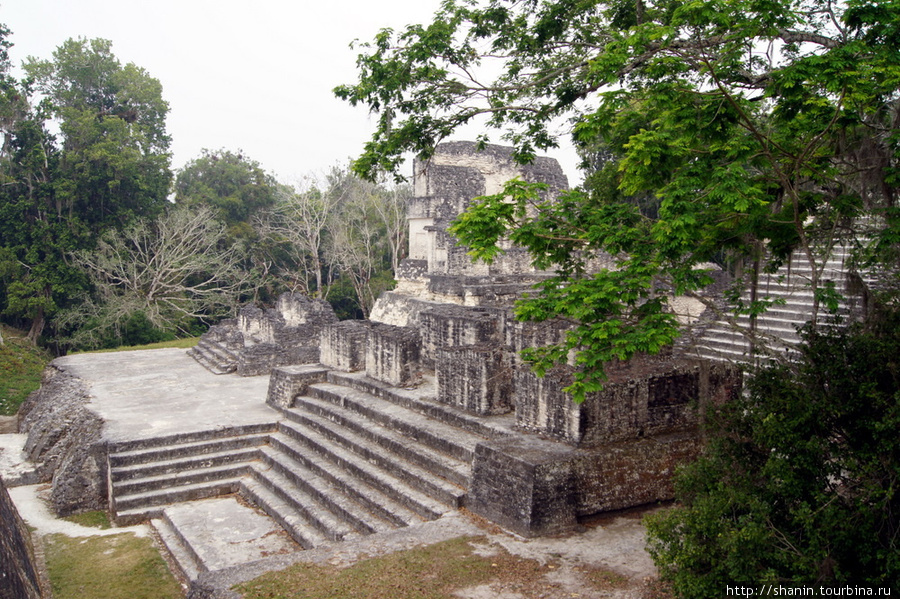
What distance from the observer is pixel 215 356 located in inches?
539

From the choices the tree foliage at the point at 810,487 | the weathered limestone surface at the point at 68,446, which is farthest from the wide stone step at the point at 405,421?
the weathered limestone surface at the point at 68,446

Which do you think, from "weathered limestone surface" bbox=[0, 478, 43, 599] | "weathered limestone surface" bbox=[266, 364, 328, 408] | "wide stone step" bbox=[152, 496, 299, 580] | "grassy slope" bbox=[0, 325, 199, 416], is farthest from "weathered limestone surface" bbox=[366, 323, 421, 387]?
"grassy slope" bbox=[0, 325, 199, 416]

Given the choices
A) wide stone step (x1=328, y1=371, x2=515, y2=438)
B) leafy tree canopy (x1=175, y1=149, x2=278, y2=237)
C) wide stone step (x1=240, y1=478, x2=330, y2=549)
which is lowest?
wide stone step (x1=240, y1=478, x2=330, y2=549)

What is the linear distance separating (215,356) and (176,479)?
20.7 ft

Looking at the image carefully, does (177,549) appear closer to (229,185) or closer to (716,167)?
(716,167)

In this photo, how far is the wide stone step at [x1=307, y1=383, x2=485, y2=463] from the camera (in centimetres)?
643

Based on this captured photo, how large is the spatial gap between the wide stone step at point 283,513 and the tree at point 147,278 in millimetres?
13041

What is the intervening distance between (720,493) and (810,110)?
6.98 ft

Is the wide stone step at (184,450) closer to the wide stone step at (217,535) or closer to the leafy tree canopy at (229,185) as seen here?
the wide stone step at (217,535)

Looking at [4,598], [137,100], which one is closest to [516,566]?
[4,598]

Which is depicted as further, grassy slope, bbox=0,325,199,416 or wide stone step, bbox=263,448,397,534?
grassy slope, bbox=0,325,199,416

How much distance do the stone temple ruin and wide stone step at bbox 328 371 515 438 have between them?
22 millimetres

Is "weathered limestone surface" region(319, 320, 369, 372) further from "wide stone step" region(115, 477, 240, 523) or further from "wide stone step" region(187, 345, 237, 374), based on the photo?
"wide stone step" region(187, 345, 237, 374)

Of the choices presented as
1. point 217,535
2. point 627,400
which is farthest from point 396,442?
point 627,400
